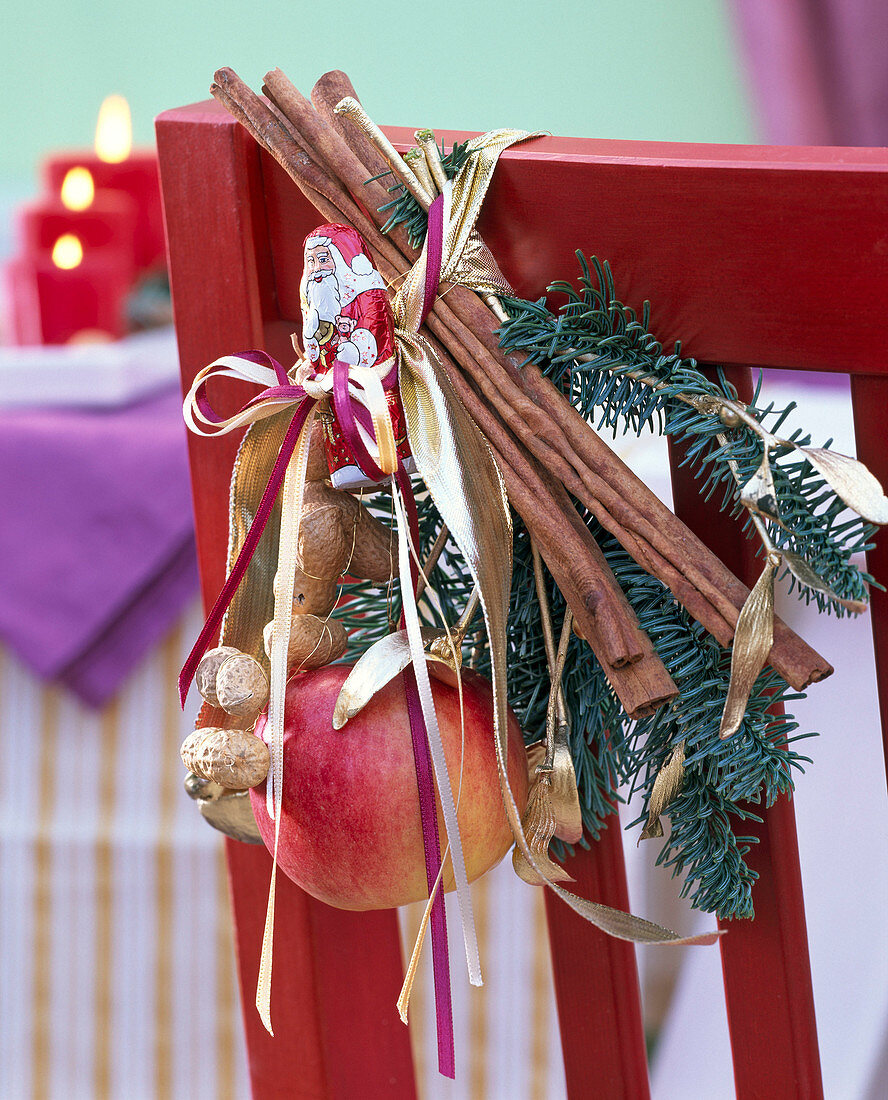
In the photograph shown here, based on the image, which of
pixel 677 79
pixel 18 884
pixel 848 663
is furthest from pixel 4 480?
pixel 677 79

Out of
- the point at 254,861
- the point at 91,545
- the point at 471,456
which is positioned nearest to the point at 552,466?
the point at 471,456

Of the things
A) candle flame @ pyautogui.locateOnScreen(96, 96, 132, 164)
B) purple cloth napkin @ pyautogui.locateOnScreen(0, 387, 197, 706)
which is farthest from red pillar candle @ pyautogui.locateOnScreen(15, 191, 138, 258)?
purple cloth napkin @ pyautogui.locateOnScreen(0, 387, 197, 706)

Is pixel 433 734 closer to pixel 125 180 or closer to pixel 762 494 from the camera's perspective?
pixel 762 494

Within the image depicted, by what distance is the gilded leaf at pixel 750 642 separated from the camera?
0.31 m

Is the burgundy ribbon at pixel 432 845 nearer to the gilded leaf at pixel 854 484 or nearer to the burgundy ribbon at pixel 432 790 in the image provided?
the burgundy ribbon at pixel 432 790

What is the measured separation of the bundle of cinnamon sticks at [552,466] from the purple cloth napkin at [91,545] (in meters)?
0.48

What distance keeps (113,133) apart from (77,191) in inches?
6.1

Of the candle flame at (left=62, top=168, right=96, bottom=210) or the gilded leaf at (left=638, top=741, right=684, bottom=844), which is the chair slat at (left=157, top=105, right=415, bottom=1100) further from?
the candle flame at (left=62, top=168, right=96, bottom=210)

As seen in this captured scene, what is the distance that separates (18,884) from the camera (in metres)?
0.83

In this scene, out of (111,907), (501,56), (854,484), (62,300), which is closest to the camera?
(854,484)

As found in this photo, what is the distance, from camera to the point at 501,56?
1717 millimetres

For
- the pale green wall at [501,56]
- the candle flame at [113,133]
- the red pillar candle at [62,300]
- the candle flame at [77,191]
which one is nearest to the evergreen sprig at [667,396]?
the red pillar candle at [62,300]

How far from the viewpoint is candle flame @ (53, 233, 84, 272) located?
3.48 feet

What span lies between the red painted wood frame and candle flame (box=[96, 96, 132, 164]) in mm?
981
